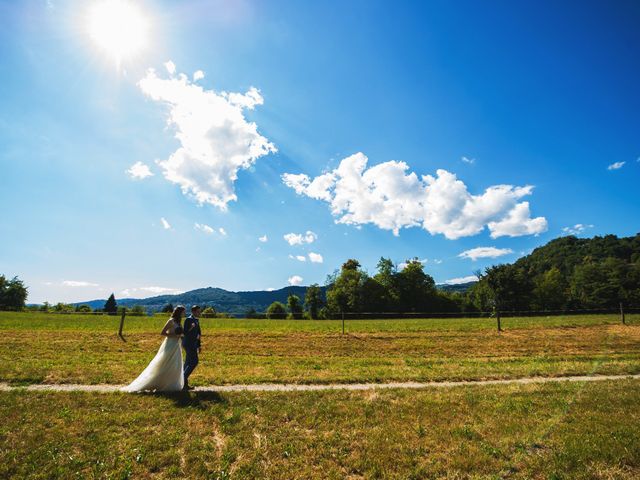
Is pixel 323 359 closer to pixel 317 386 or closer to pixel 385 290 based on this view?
pixel 317 386

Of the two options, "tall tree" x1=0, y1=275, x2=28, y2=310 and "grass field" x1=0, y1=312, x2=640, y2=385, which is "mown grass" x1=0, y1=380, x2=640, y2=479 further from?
"tall tree" x1=0, y1=275, x2=28, y2=310

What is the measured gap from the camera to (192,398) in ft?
29.7

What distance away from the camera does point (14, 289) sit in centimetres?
10319

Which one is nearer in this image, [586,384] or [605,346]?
[586,384]

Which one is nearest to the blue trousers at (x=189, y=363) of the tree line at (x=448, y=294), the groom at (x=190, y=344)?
the groom at (x=190, y=344)

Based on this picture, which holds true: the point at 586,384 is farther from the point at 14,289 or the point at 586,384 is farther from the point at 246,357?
the point at 14,289

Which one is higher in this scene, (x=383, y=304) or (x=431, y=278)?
(x=431, y=278)

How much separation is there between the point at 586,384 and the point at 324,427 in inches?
388

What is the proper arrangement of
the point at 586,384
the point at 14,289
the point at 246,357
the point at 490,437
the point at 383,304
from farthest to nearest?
the point at 14,289
the point at 383,304
the point at 246,357
the point at 586,384
the point at 490,437

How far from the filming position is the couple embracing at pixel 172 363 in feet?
31.6

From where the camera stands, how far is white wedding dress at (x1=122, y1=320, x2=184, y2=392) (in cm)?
959

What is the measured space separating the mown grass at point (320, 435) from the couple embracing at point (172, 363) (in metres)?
0.70

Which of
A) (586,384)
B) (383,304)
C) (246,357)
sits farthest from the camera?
(383,304)

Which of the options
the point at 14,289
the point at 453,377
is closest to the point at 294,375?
the point at 453,377
